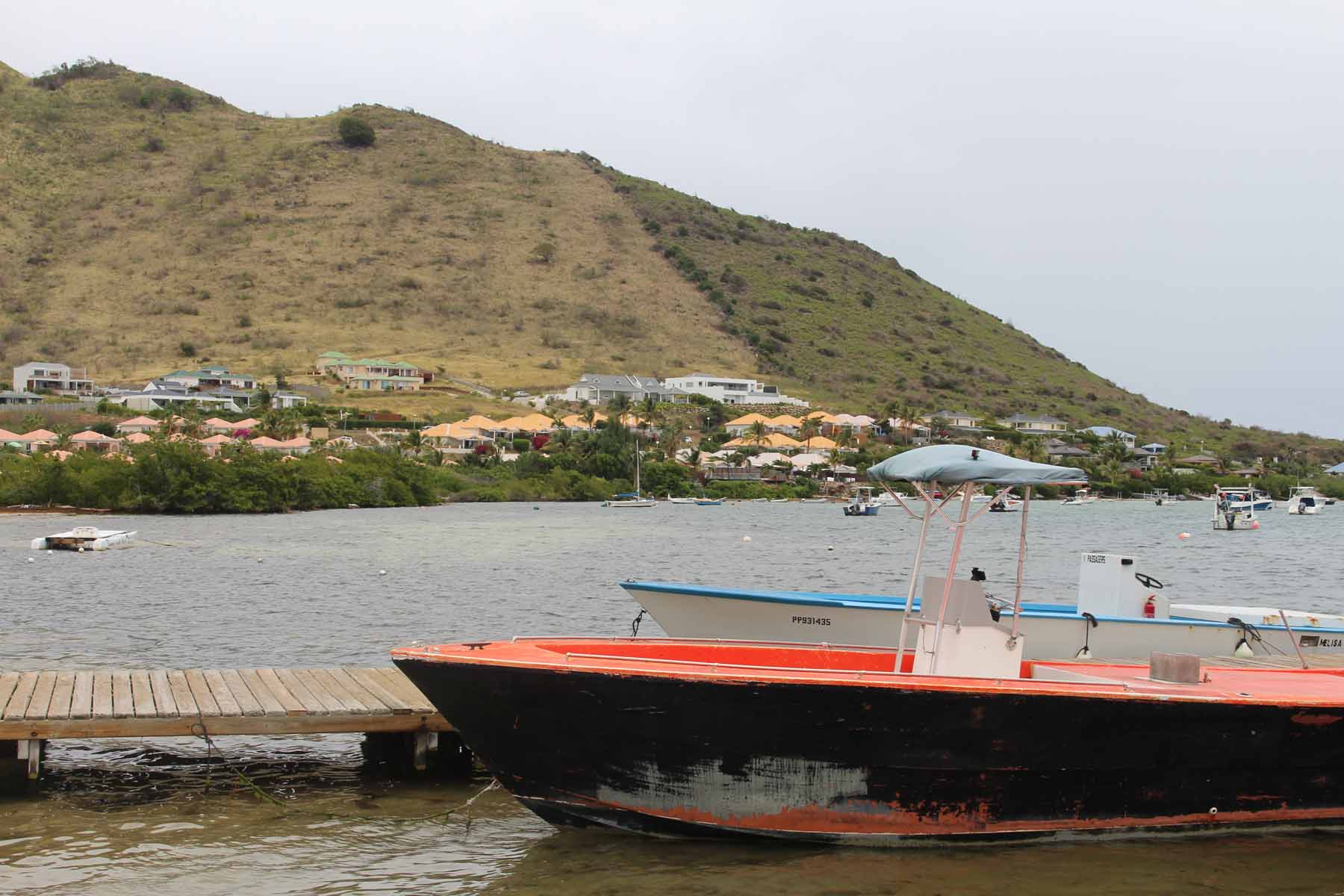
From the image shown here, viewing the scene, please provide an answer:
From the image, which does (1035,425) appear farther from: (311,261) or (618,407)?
(311,261)

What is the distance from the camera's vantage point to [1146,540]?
68.7 m

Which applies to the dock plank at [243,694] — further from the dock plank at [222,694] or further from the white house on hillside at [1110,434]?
the white house on hillside at [1110,434]

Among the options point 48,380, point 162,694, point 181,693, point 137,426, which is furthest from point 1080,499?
point 162,694

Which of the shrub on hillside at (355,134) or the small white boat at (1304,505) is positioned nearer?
the small white boat at (1304,505)

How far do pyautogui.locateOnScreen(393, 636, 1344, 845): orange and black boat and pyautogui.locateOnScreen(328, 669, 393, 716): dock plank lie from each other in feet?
5.84

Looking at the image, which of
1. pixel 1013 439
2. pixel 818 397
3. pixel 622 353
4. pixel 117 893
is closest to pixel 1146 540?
pixel 1013 439

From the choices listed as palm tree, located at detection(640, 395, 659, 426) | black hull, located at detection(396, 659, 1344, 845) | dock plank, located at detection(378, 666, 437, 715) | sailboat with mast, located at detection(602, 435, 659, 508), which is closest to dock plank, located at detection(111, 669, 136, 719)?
dock plank, located at detection(378, 666, 437, 715)

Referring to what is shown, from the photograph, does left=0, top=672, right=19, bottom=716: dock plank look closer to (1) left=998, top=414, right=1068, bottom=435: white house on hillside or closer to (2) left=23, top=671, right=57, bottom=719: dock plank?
(2) left=23, top=671, right=57, bottom=719: dock plank

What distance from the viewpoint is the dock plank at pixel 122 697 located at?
1247 centimetres

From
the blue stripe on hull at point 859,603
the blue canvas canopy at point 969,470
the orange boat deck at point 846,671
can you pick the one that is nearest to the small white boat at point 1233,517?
the blue stripe on hull at point 859,603

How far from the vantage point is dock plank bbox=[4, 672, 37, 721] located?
12375 millimetres

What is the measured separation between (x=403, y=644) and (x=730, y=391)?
113711 millimetres

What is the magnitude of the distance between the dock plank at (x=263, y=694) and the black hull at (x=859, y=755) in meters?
2.15

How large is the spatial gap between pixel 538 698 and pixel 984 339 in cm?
17426
